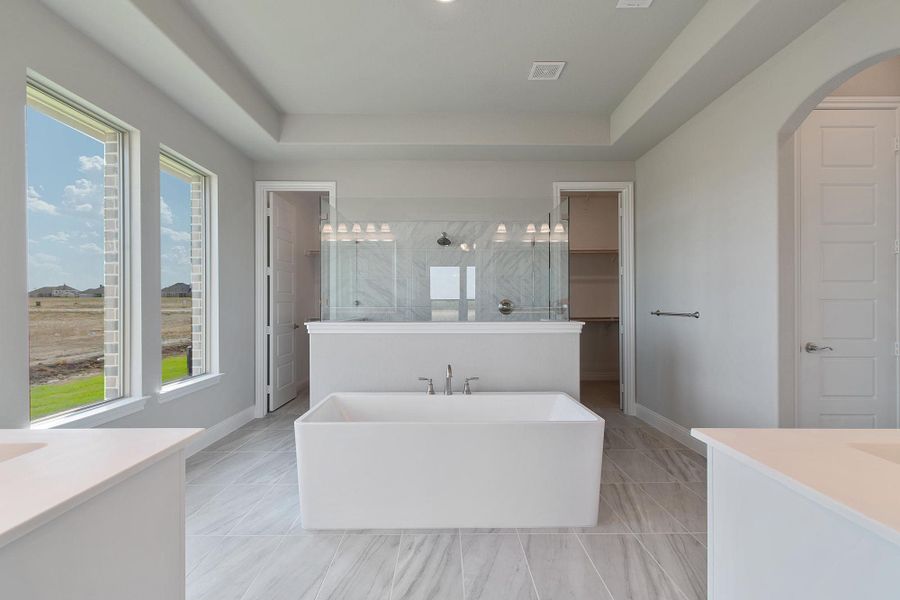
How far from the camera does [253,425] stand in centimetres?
387

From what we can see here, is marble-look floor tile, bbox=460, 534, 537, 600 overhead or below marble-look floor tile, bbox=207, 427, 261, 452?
overhead

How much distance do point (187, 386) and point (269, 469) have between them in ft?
2.80

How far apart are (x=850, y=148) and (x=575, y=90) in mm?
1760

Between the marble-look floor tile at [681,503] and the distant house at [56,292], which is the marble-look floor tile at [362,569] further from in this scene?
the distant house at [56,292]

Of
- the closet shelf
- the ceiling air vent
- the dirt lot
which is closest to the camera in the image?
the dirt lot

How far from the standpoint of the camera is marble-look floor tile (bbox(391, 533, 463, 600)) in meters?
1.65

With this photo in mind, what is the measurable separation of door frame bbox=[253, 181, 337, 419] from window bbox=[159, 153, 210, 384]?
661mm

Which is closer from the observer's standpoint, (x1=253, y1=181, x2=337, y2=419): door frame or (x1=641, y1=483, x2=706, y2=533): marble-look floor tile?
(x1=641, y1=483, x2=706, y2=533): marble-look floor tile

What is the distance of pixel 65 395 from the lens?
7.13ft

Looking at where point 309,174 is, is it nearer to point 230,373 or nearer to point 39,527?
point 230,373

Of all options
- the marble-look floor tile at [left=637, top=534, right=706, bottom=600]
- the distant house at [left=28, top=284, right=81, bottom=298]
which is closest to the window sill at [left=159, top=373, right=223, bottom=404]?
the distant house at [left=28, top=284, right=81, bottom=298]

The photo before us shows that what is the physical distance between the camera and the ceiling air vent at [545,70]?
2.92 meters

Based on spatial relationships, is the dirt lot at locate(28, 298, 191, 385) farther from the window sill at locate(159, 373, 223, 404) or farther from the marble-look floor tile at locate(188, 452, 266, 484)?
the marble-look floor tile at locate(188, 452, 266, 484)

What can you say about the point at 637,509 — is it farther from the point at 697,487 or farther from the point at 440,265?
the point at 440,265
